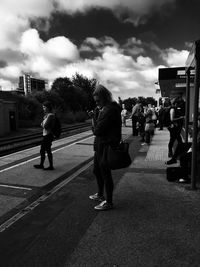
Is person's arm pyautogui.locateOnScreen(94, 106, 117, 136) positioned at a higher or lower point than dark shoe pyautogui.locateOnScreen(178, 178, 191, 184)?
higher

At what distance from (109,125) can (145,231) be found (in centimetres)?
147

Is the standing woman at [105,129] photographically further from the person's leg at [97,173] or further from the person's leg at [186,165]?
the person's leg at [186,165]

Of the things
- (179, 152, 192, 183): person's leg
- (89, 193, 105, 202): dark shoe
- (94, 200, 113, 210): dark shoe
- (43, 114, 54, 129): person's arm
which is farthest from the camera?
(43, 114, 54, 129): person's arm

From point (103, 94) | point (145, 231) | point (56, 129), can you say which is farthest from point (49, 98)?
point (145, 231)

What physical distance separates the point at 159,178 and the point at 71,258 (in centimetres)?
330

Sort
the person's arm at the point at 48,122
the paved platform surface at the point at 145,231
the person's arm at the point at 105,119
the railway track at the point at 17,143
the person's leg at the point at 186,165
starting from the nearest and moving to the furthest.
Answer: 1. the paved platform surface at the point at 145,231
2. the person's arm at the point at 105,119
3. the person's leg at the point at 186,165
4. the person's arm at the point at 48,122
5. the railway track at the point at 17,143

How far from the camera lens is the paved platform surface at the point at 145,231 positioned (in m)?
2.69

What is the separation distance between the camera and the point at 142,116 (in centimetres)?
1265

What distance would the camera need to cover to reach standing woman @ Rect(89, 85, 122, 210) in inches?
147

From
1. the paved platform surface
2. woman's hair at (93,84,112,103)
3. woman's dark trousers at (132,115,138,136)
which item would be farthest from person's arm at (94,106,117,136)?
woman's dark trousers at (132,115,138,136)

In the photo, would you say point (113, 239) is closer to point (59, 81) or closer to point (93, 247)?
point (93, 247)

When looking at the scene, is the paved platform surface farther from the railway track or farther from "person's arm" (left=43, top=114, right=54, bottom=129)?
the railway track

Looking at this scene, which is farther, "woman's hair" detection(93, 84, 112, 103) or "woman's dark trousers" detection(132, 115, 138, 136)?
"woman's dark trousers" detection(132, 115, 138, 136)

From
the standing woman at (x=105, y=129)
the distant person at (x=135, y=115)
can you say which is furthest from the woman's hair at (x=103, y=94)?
the distant person at (x=135, y=115)
